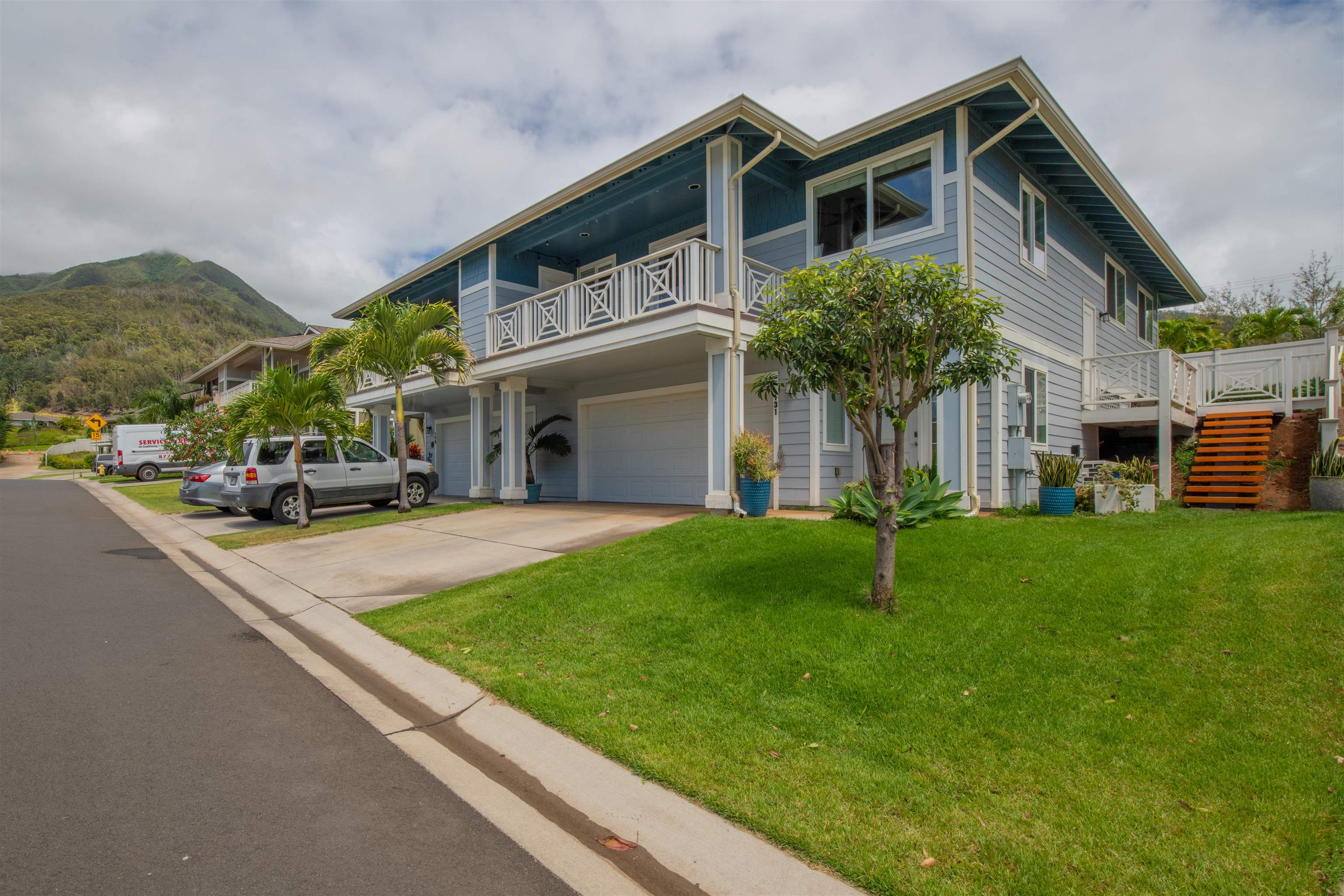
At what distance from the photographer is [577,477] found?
15.9 m

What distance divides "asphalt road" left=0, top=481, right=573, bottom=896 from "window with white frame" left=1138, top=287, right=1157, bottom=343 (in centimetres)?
2086

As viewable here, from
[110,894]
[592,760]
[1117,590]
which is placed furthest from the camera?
[1117,590]

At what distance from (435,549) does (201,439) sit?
21.3 meters

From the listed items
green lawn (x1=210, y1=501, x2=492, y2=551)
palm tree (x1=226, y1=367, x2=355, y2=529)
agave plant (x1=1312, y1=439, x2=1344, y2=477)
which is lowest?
green lawn (x1=210, y1=501, x2=492, y2=551)

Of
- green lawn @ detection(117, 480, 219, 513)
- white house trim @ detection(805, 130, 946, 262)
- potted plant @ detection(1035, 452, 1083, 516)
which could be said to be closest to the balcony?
potted plant @ detection(1035, 452, 1083, 516)

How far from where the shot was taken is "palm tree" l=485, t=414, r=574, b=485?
52.3ft

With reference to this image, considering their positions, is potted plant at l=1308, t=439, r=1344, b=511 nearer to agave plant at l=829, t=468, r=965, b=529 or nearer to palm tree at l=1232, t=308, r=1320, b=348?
agave plant at l=829, t=468, r=965, b=529

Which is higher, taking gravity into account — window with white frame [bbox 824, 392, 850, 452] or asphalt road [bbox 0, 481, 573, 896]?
window with white frame [bbox 824, 392, 850, 452]

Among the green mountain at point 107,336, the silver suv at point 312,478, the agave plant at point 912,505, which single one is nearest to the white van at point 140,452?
the silver suv at point 312,478

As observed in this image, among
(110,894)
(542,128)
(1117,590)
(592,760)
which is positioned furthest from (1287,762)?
(542,128)

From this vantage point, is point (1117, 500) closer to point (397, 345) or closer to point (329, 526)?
point (397, 345)

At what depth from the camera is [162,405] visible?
39781mm

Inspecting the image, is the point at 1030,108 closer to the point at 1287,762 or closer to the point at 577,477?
the point at 1287,762

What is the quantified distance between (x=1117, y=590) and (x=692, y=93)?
1365 centimetres
